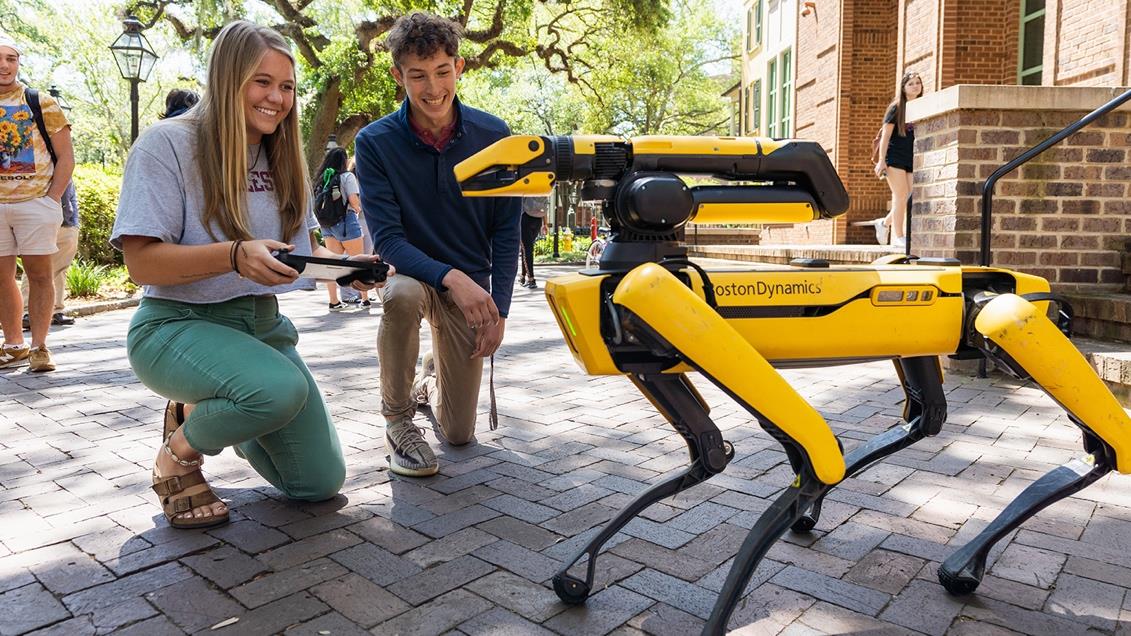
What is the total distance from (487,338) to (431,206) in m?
0.65

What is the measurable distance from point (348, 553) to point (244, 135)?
1.48 metres

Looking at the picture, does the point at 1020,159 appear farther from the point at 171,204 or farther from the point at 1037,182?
the point at 171,204

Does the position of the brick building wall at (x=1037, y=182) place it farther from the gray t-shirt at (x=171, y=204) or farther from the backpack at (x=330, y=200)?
the backpack at (x=330, y=200)

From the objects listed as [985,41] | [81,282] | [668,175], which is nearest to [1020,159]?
[668,175]

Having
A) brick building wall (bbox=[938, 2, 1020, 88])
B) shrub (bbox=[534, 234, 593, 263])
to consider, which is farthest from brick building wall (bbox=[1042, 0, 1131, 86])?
shrub (bbox=[534, 234, 593, 263])

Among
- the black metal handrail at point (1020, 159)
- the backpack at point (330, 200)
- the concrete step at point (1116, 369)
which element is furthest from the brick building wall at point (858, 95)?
the concrete step at point (1116, 369)

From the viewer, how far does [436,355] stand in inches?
150

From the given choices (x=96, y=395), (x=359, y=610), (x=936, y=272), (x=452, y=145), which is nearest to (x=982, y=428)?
(x=936, y=272)

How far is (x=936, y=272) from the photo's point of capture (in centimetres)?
188

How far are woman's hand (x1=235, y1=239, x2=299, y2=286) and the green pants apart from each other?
352mm

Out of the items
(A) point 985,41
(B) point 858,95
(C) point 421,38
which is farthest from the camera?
(B) point 858,95

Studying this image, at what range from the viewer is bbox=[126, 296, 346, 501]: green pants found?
2.70m

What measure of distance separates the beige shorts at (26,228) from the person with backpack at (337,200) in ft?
10.1

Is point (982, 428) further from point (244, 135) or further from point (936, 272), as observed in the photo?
point (244, 135)
